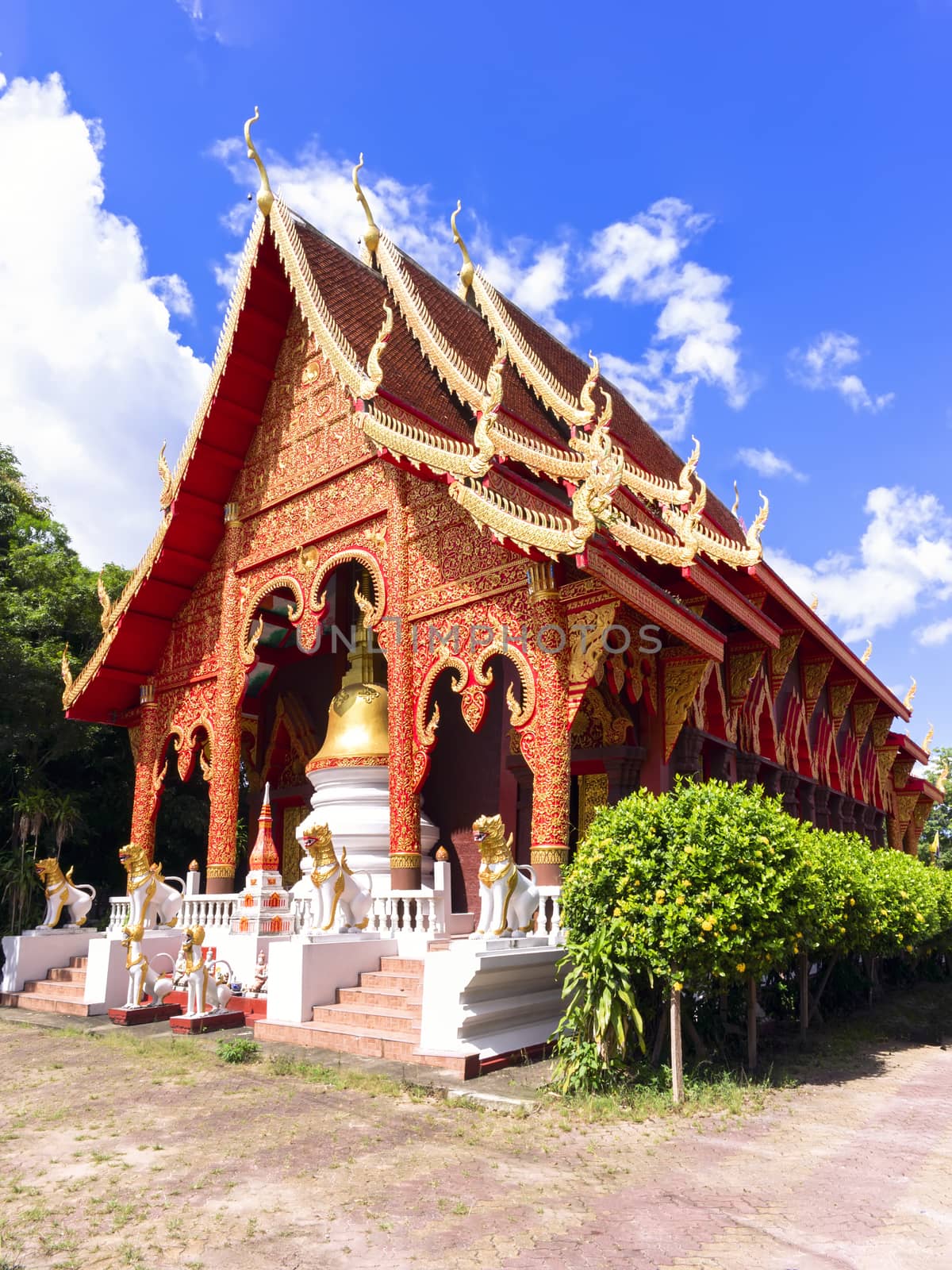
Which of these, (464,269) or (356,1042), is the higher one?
(464,269)

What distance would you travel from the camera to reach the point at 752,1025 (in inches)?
220

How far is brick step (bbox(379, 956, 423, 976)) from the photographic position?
7.12m

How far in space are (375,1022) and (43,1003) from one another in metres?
4.23

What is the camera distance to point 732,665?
1005 cm

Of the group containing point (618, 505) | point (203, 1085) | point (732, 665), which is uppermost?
point (618, 505)

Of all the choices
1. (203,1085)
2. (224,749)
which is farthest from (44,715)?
(203,1085)

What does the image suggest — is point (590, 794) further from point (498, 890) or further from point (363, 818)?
point (498, 890)

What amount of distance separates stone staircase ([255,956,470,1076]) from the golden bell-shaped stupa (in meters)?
2.76

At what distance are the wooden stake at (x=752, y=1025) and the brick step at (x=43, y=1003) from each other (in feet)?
19.1

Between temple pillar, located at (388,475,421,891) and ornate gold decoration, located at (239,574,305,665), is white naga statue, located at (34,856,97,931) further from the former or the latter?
temple pillar, located at (388,475,421,891)

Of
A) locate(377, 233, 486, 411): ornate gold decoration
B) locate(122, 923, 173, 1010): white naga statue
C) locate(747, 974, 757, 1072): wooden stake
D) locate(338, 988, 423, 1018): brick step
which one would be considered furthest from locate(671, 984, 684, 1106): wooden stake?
locate(377, 233, 486, 411): ornate gold decoration

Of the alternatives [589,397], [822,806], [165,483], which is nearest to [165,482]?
[165,483]

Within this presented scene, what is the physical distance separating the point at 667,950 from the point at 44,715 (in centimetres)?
1215

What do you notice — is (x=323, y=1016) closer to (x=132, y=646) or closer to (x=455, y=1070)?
(x=455, y=1070)
